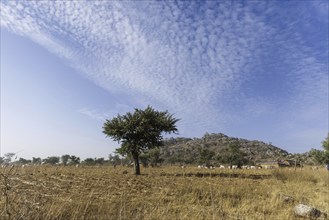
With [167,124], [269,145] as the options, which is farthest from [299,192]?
[269,145]

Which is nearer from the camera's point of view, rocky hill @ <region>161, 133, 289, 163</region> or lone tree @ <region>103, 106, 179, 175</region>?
lone tree @ <region>103, 106, 179, 175</region>

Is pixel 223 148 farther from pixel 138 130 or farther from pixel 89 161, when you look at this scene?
pixel 138 130

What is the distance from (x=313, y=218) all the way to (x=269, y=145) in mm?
190787

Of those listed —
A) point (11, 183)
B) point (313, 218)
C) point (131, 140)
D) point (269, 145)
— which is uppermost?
point (269, 145)

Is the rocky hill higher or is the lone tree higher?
the rocky hill

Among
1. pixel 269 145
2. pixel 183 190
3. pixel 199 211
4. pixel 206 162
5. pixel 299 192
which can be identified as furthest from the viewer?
pixel 269 145

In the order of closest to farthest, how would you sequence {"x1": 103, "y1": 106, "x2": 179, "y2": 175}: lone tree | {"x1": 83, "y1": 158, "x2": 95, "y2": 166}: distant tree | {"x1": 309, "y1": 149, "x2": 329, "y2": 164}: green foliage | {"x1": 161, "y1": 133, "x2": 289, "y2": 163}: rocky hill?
{"x1": 103, "y1": 106, "x2": 179, "y2": 175}: lone tree → {"x1": 309, "y1": 149, "x2": 329, "y2": 164}: green foliage → {"x1": 83, "y1": 158, "x2": 95, "y2": 166}: distant tree → {"x1": 161, "y1": 133, "x2": 289, "y2": 163}: rocky hill

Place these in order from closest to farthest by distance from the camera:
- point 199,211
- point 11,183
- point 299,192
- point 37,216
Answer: point 11,183 < point 37,216 < point 199,211 < point 299,192

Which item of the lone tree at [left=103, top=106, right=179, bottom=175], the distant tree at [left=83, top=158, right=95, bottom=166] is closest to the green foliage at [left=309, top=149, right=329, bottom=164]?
the lone tree at [left=103, top=106, right=179, bottom=175]

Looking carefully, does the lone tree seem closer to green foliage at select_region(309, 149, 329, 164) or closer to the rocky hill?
green foliage at select_region(309, 149, 329, 164)

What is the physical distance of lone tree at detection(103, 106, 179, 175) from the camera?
34.5 metres

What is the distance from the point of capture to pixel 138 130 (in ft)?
112

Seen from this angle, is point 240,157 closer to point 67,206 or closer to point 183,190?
point 183,190

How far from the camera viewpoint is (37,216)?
596 cm
